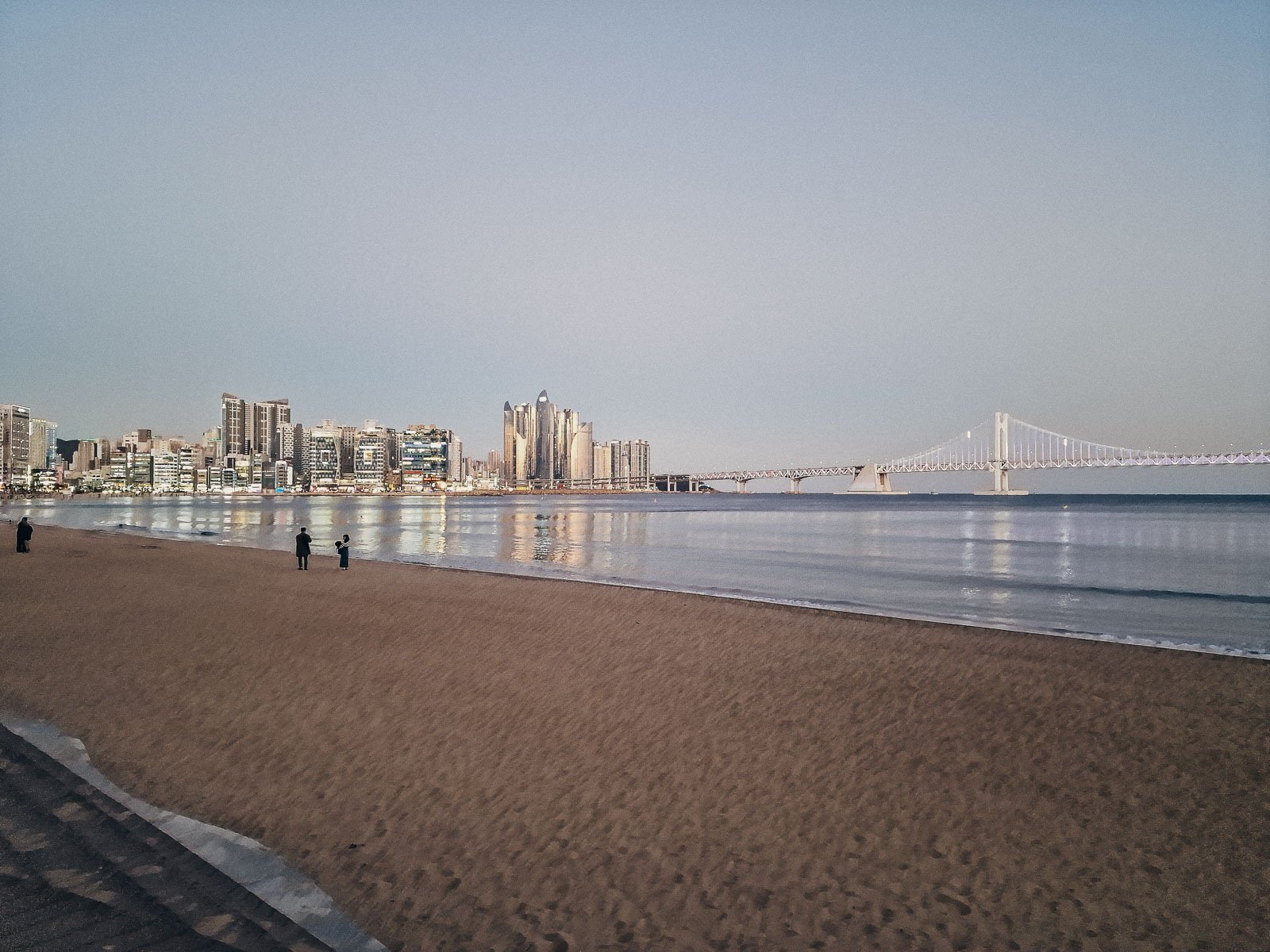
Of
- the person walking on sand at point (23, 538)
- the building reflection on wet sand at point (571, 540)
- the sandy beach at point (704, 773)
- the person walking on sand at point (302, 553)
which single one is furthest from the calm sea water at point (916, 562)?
the person walking on sand at point (23, 538)

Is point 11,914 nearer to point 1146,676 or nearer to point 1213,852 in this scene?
point 1213,852

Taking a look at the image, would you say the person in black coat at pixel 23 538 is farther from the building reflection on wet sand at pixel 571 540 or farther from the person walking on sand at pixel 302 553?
the building reflection on wet sand at pixel 571 540

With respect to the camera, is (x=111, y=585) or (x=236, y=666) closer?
(x=236, y=666)

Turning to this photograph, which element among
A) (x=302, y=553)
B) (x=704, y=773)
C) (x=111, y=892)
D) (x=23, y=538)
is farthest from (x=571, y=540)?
(x=111, y=892)

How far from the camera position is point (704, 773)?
635 centimetres

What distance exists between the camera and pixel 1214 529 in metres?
52.4

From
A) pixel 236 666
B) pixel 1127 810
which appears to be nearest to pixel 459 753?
pixel 236 666

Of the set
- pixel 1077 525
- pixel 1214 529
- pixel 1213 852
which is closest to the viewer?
pixel 1213 852

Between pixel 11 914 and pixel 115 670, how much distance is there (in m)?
6.17

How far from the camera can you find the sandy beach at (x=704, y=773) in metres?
4.38

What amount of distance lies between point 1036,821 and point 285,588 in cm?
1520

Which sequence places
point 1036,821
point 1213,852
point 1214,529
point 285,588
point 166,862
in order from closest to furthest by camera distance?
point 166,862 < point 1213,852 < point 1036,821 < point 285,588 < point 1214,529

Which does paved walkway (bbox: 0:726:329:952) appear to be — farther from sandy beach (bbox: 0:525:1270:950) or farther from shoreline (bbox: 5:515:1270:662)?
shoreline (bbox: 5:515:1270:662)

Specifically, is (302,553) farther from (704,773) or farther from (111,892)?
(111,892)
